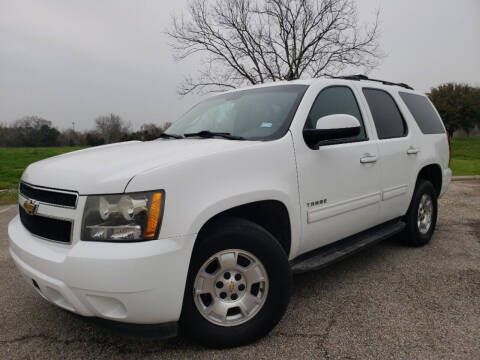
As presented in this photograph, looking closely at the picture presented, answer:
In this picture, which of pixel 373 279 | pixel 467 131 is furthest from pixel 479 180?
pixel 467 131

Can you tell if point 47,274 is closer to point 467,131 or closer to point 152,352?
point 152,352

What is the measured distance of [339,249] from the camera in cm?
294

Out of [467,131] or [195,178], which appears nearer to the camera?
[195,178]

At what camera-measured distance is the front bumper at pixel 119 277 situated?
1776 millimetres

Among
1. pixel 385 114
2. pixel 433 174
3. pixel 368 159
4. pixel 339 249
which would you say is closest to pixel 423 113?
pixel 433 174

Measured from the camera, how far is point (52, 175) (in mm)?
2094

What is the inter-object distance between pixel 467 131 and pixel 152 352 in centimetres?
5506

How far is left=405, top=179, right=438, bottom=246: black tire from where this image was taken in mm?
3932

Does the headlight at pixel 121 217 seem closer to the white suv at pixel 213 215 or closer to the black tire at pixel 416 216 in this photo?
the white suv at pixel 213 215

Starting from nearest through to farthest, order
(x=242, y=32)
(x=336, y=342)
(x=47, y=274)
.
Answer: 1. (x=47, y=274)
2. (x=336, y=342)
3. (x=242, y=32)

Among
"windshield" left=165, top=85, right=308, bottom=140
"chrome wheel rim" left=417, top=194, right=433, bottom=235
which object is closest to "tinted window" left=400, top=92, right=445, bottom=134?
"chrome wheel rim" left=417, top=194, right=433, bottom=235

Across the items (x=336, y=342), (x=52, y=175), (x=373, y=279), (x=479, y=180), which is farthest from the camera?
(x=479, y=180)

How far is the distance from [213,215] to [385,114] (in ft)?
8.02

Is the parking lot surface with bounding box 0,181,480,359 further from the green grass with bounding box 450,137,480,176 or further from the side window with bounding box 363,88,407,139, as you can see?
the green grass with bounding box 450,137,480,176
